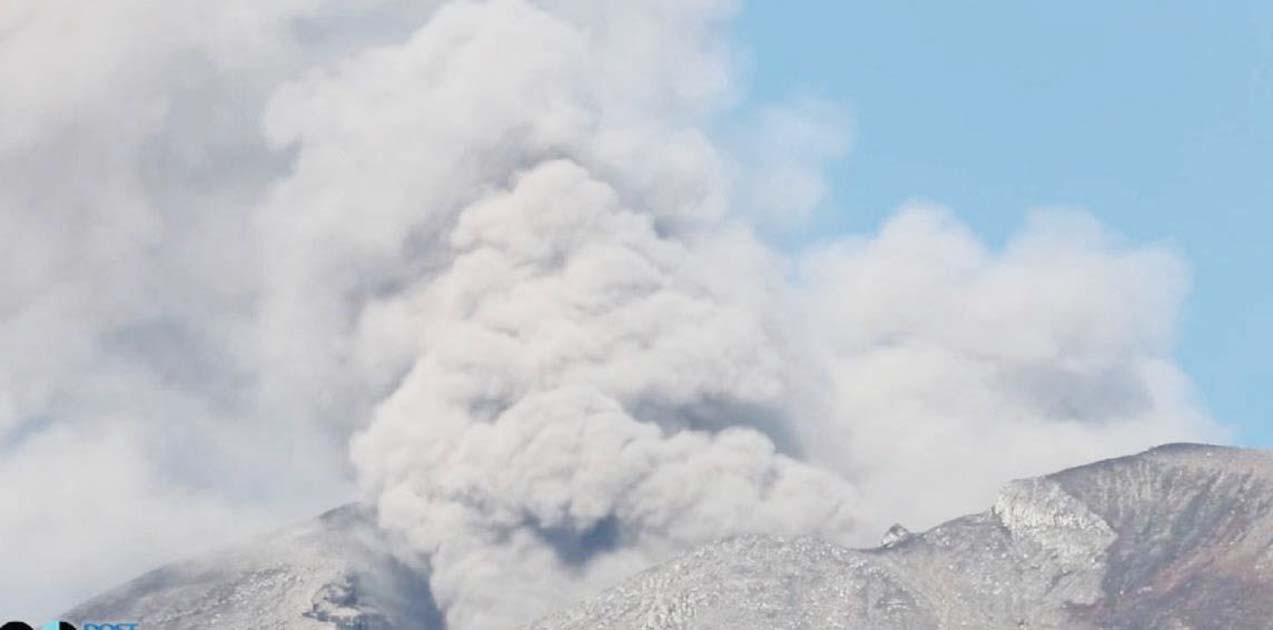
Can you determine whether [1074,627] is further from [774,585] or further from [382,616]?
[382,616]

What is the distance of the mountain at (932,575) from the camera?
15438 centimetres

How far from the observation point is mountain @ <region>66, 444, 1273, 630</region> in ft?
506

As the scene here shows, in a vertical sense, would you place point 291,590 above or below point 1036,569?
above

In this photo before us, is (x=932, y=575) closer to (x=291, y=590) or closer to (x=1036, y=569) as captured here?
(x=1036, y=569)

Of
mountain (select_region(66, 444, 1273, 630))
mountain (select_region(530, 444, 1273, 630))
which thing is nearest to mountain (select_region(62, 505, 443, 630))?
mountain (select_region(66, 444, 1273, 630))

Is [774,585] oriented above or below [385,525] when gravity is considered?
below

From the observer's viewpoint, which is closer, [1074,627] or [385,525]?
[1074,627]

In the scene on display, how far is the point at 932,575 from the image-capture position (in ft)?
531

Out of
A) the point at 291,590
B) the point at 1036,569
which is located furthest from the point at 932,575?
the point at 291,590

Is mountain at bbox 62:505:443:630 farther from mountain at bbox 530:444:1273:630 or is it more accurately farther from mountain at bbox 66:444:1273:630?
mountain at bbox 530:444:1273:630

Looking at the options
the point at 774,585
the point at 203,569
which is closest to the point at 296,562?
the point at 203,569

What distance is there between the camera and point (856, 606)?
504ft

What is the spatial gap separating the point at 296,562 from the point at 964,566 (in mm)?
39815

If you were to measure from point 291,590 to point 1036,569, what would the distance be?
43.4m
